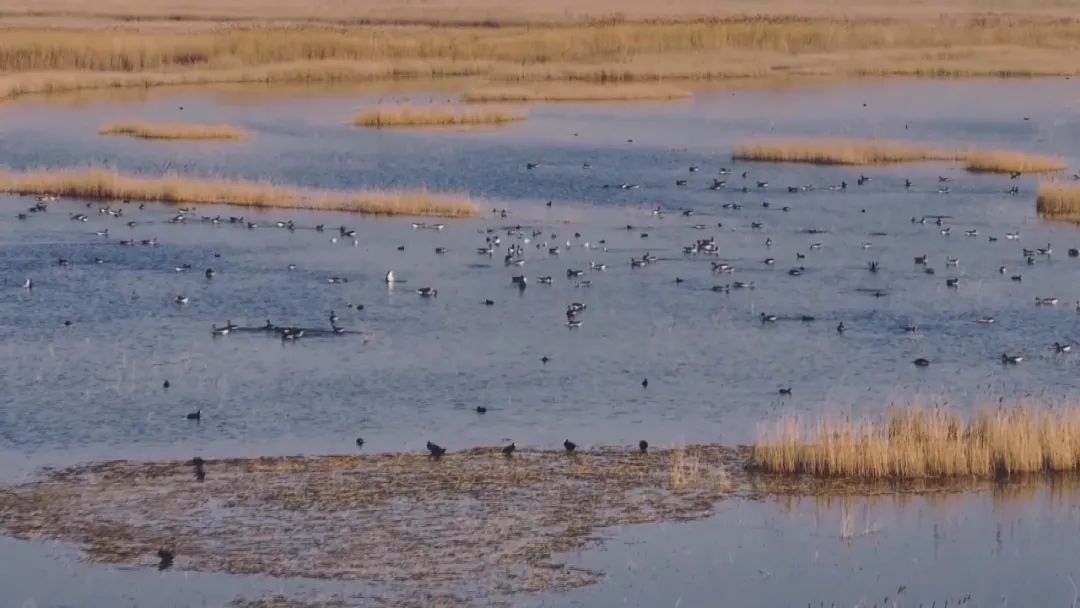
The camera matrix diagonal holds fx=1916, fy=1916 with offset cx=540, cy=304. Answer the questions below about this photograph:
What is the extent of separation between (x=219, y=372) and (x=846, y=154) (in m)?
26.0

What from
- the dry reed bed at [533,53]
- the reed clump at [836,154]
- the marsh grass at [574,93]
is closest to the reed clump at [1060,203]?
the reed clump at [836,154]

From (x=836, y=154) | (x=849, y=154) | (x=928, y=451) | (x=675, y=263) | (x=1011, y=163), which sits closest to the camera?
(x=928, y=451)

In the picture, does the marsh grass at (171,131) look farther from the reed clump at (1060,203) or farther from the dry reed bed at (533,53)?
the reed clump at (1060,203)

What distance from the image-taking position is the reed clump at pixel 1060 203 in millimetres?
38344

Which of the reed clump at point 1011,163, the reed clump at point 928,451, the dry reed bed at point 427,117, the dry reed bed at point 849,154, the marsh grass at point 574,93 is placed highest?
the marsh grass at point 574,93

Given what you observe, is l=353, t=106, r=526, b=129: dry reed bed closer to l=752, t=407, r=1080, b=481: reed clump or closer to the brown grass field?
the brown grass field

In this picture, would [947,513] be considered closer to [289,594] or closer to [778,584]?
[778,584]

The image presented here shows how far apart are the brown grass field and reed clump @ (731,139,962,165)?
56.8 feet

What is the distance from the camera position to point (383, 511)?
17.4m

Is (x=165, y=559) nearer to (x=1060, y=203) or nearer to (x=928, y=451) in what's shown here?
(x=928, y=451)

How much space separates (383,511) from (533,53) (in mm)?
54366

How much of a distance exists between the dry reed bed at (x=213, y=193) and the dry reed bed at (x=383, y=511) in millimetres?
19877

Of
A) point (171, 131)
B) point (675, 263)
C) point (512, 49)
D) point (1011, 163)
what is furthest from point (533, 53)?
point (675, 263)

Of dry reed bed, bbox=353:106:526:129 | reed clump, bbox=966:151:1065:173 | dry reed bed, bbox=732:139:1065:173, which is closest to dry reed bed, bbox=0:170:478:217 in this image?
dry reed bed, bbox=732:139:1065:173
